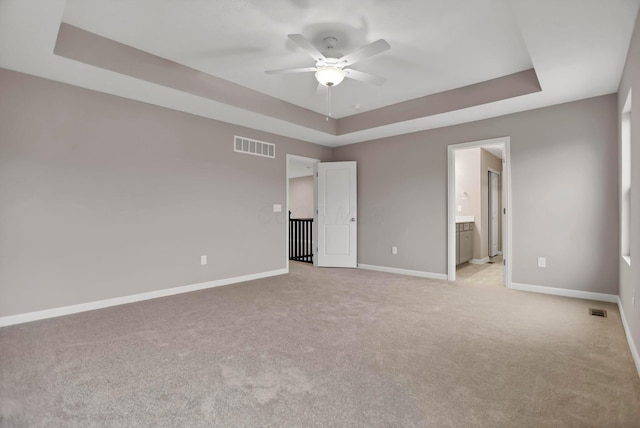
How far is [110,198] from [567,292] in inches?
218

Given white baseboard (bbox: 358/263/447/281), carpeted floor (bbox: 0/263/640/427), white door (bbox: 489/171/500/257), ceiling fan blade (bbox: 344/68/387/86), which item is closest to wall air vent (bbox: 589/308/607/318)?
carpeted floor (bbox: 0/263/640/427)

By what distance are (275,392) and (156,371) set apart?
0.84 m

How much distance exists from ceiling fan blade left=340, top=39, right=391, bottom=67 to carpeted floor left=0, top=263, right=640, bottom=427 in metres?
2.32

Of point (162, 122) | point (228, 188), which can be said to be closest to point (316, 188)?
point (228, 188)

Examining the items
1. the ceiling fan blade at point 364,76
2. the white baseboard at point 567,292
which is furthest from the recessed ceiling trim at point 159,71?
the white baseboard at point 567,292

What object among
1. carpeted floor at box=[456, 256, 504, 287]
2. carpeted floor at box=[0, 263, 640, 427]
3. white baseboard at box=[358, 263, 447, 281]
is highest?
white baseboard at box=[358, 263, 447, 281]

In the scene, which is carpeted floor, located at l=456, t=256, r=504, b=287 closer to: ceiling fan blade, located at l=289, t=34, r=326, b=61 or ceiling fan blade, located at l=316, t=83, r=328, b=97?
ceiling fan blade, located at l=316, t=83, r=328, b=97

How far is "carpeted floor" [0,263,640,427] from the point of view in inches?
62.8

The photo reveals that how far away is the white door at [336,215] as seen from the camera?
593cm

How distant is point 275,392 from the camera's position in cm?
179

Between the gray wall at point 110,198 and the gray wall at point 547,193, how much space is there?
268 cm

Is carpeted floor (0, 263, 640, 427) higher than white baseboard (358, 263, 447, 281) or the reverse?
the reverse

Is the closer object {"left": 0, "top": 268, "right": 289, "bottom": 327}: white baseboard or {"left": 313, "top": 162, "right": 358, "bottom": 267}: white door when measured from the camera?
{"left": 0, "top": 268, "right": 289, "bottom": 327}: white baseboard

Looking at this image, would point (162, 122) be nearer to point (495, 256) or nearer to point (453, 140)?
point (453, 140)
